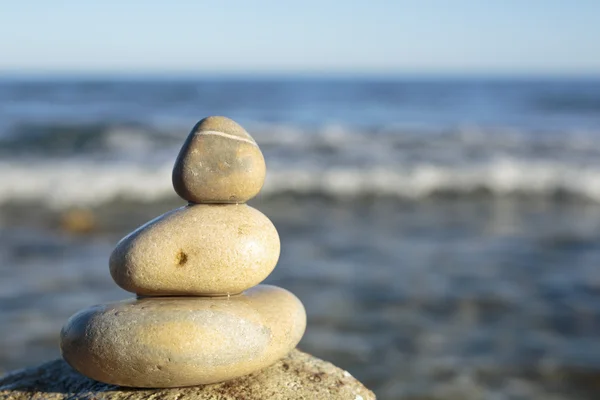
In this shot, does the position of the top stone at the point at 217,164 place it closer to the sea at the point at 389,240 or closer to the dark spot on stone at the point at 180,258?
the dark spot on stone at the point at 180,258

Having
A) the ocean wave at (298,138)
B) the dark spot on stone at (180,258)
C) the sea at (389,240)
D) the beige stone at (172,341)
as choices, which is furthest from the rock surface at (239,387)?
the ocean wave at (298,138)

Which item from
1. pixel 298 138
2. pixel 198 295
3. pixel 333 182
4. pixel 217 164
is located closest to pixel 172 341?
pixel 198 295

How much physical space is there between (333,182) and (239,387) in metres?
9.84

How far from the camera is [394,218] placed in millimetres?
10406

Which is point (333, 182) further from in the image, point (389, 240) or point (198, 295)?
point (198, 295)

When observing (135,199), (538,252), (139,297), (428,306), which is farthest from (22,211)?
(139,297)

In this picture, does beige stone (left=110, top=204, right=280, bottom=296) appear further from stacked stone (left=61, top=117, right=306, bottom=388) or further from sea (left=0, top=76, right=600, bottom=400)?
sea (left=0, top=76, right=600, bottom=400)

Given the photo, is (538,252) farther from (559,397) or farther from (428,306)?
(559,397)

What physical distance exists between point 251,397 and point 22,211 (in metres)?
8.47

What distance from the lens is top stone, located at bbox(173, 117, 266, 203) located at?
315cm

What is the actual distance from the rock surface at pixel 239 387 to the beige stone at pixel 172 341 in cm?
6

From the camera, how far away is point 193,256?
306 centimetres

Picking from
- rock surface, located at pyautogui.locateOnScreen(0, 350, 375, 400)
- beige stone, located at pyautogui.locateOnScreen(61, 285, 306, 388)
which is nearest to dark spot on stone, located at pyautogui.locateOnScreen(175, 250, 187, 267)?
beige stone, located at pyautogui.locateOnScreen(61, 285, 306, 388)

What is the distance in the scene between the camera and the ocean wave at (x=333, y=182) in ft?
38.5
